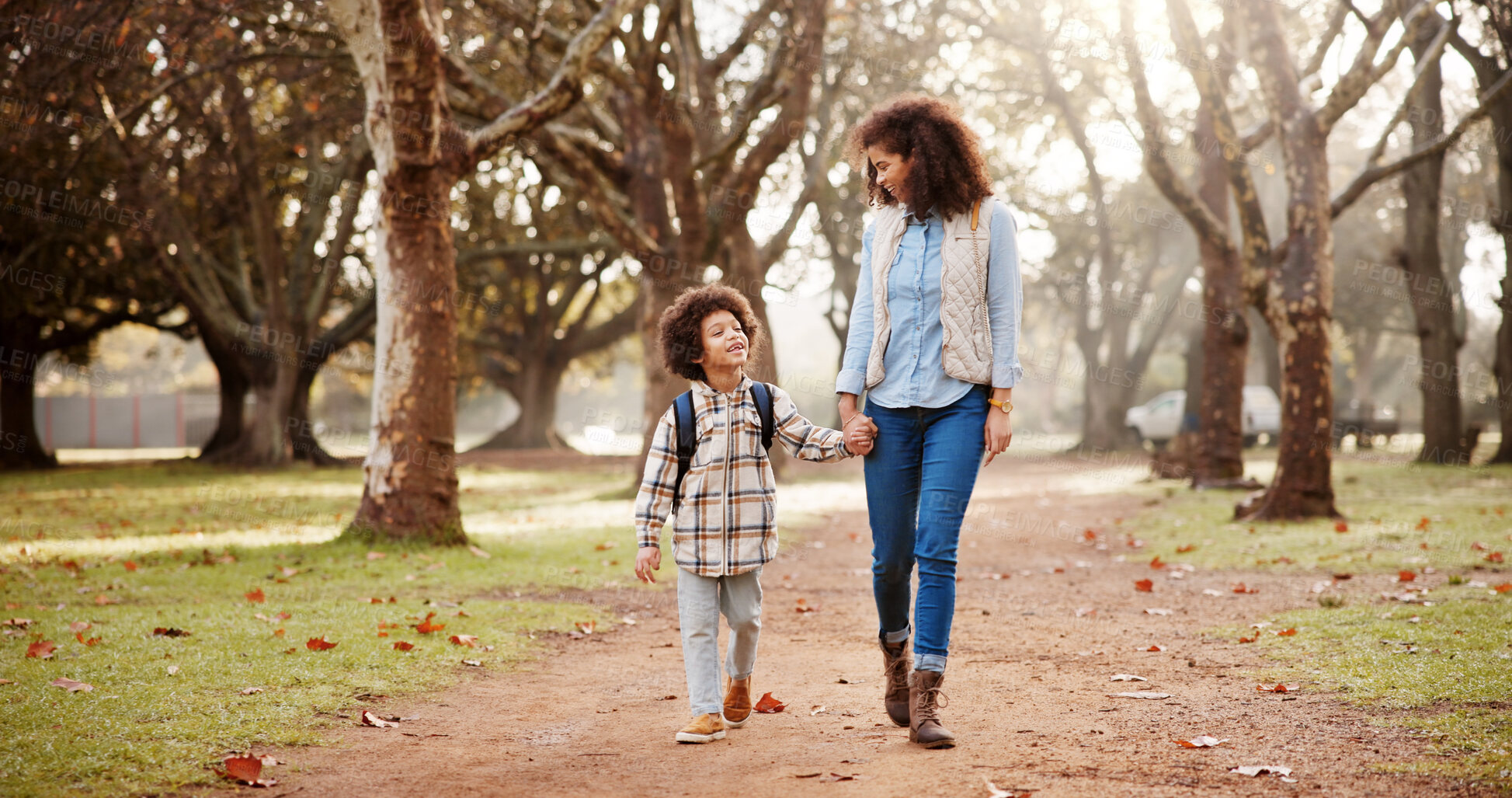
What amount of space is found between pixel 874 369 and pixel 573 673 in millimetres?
2360

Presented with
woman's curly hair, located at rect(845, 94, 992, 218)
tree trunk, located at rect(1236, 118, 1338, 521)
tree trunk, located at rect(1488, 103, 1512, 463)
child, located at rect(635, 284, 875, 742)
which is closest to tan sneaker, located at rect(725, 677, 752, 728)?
child, located at rect(635, 284, 875, 742)

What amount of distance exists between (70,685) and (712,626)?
2601 millimetres

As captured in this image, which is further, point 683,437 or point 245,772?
point 683,437

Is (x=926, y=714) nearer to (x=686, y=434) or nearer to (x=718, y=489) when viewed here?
(x=718, y=489)

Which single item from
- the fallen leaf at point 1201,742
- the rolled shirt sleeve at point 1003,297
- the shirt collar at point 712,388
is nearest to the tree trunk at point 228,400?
the shirt collar at point 712,388

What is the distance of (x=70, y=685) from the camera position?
4.37 m

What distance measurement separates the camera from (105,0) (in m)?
8.98

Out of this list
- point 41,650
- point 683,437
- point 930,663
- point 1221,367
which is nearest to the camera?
point 930,663

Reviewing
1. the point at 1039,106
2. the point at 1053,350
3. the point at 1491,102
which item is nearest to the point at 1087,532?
the point at 1491,102

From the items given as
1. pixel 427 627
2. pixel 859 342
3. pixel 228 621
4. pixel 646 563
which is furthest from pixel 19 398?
pixel 859 342

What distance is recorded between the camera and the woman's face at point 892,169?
4.06 meters

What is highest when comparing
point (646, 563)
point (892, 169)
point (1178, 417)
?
point (892, 169)

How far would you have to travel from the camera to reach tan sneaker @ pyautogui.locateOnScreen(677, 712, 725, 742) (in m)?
3.89

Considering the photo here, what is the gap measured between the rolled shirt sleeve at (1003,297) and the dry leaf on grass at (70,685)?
325cm
